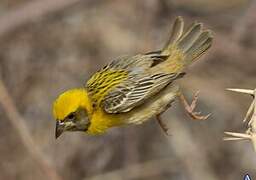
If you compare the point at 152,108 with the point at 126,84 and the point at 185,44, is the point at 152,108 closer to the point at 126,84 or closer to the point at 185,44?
the point at 126,84

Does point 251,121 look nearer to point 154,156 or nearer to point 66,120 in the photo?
point 66,120

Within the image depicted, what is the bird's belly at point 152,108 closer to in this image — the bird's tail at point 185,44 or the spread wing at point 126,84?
the spread wing at point 126,84

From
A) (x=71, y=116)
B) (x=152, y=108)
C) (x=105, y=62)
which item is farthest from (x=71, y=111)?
(x=105, y=62)

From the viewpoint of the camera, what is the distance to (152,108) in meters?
5.17

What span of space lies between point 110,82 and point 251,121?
214 cm

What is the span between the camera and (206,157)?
9109 millimetres

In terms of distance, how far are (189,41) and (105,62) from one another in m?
4.22

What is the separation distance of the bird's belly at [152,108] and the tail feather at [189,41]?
222 millimetres

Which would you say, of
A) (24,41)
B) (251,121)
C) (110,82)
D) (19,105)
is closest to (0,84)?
(19,105)

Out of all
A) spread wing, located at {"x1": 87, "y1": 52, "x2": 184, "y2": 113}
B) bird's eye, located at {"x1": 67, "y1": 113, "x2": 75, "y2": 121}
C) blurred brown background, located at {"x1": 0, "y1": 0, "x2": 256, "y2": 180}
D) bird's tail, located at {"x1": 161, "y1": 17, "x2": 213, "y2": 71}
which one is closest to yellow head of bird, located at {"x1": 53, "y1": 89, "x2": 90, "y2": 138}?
bird's eye, located at {"x1": 67, "y1": 113, "x2": 75, "y2": 121}

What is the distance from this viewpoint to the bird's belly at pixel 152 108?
5.10 m

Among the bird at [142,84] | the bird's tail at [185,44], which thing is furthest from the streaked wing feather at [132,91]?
the bird's tail at [185,44]

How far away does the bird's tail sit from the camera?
511 cm

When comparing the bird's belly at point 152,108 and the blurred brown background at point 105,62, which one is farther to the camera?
the blurred brown background at point 105,62
